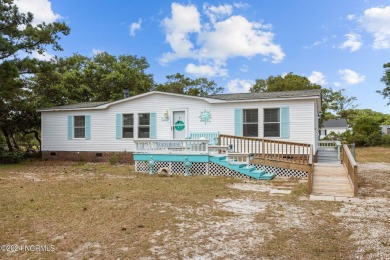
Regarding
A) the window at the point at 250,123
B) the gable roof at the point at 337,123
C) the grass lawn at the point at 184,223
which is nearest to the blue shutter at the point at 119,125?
the window at the point at 250,123

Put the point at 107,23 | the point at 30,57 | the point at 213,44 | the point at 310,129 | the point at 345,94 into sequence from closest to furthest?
the point at 310,129 → the point at 30,57 → the point at 107,23 → the point at 213,44 → the point at 345,94

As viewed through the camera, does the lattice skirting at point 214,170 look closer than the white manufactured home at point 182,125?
Yes

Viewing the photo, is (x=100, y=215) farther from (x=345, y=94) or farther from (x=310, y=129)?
(x=345, y=94)

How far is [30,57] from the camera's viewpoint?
15086 millimetres

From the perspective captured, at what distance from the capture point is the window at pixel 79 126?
16328mm

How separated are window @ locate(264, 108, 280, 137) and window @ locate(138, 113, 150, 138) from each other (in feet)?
18.9

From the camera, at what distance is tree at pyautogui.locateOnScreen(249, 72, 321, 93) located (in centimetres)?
2889

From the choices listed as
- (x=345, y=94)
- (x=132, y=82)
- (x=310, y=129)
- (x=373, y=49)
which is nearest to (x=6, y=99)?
(x=132, y=82)

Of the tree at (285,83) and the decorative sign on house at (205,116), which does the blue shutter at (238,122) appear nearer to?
the decorative sign on house at (205,116)

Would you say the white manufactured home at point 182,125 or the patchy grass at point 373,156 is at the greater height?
the white manufactured home at point 182,125

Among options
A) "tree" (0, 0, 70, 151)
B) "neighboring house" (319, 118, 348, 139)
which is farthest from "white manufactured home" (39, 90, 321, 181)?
"neighboring house" (319, 118, 348, 139)

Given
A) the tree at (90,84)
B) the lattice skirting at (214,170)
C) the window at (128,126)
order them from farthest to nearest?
the tree at (90,84)
the window at (128,126)
the lattice skirting at (214,170)

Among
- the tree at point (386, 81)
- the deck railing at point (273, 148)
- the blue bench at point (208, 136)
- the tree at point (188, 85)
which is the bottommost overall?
the deck railing at point (273, 148)

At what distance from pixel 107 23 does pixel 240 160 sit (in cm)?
1421
